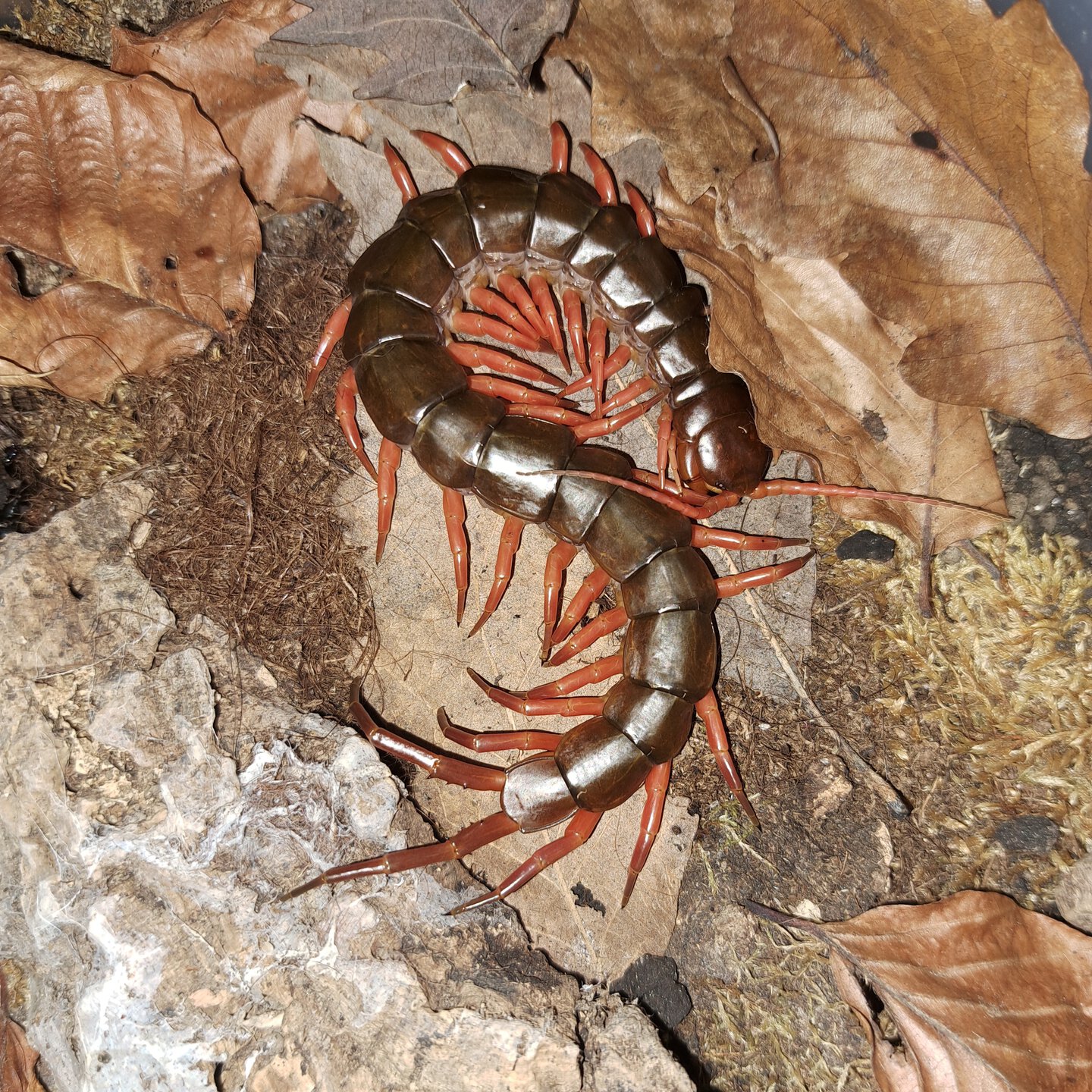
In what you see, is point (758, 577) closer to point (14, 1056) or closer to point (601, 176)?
point (601, 176)

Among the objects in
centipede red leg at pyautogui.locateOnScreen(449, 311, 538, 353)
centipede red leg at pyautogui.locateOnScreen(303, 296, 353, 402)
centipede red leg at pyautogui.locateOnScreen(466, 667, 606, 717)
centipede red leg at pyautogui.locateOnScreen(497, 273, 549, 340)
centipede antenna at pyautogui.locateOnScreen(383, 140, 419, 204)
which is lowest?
centipede red leg at pyautogui.locateOnScreen(466, 667, 606, 717)

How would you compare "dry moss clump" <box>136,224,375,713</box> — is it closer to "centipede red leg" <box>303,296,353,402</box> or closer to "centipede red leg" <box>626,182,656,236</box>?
"centipede red leg" <box>303,296,353,402</box>

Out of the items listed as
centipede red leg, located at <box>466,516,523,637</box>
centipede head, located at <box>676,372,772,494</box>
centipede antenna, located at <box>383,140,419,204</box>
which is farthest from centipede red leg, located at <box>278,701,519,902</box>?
centipede antenna, located at <box>383,140,419,204</box>

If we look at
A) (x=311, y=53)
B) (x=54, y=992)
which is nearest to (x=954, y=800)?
(x=54, y=992)

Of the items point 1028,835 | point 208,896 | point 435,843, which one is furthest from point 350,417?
point 1028,835

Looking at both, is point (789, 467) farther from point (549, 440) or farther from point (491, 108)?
point (491, 108)

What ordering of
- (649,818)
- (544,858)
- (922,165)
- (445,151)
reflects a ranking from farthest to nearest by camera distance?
(445,151) → (649,818) → (544,858) → (922,165)
